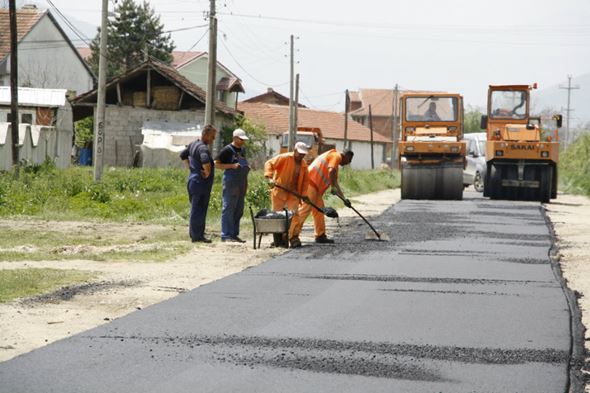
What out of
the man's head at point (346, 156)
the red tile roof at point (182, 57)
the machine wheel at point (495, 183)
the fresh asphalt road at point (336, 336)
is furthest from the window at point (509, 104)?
the red tile roof at point (182, 57)

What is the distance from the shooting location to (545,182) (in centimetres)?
2992

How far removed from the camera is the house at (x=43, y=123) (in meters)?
36.8

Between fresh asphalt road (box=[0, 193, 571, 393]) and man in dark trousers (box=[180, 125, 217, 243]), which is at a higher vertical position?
man in dark trousers (box=[180, 125, 217, 243])

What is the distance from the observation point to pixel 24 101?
4522cm

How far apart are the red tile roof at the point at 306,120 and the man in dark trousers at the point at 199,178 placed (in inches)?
2247

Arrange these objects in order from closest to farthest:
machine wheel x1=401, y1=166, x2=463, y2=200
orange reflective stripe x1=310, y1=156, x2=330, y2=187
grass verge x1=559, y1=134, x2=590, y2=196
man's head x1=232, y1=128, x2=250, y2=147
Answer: man's head x1=232, y1=128, x2=250, y2=147 → orange reflective stripe x1=310, y1=156, x2=330, y2=187 → machine wheel x1=401, y1=166, x2=463, y2=200 → grass verge x1=559, y1=134, x2=590, y2=196

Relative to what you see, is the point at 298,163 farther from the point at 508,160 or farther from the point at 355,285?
the point at 508,160

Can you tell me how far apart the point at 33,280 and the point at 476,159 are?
95.6 ft

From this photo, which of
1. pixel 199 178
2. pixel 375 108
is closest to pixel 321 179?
pixel 199 178

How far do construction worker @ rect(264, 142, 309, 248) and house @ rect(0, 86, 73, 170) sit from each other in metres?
20.7

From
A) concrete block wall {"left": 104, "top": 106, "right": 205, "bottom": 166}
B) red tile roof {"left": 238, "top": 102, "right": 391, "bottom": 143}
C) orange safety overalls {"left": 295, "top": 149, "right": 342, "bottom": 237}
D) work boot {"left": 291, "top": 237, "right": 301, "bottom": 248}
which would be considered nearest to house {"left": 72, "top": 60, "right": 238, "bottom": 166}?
concrete block wall {"left": 104, "top": 106, "right": 205, "bottom": 166}

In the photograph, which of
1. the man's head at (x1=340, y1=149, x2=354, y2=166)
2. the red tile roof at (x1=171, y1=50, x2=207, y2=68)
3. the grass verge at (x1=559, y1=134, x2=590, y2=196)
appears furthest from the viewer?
the red tile roof at (x1=171, y1=50, x2=207, y2=68)

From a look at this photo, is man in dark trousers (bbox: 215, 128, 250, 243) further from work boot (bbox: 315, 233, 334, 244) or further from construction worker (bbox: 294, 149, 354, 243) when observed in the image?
work boot (bbox: 315, 233, 334, 244)

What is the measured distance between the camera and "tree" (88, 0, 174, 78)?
79.3 meters
